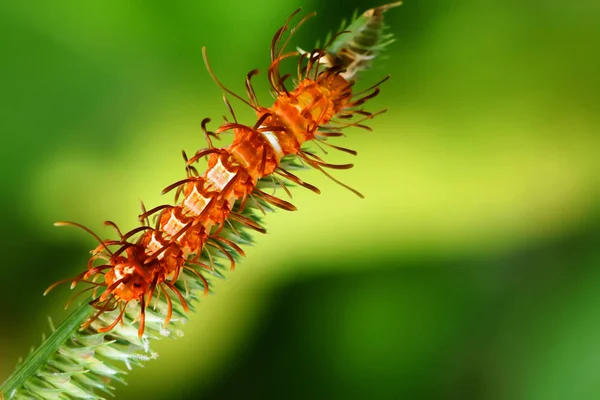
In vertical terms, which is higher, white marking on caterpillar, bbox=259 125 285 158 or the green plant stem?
white marking on caterpillar, bbox=259 125 285 158

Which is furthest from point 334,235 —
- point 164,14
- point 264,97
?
point 164,14

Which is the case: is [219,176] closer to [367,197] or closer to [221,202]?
[221,202]

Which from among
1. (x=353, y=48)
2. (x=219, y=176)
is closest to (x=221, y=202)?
(x=219, y=176)

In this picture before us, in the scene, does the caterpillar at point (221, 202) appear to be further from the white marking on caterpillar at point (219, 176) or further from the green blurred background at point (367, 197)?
the green blurred background at point (367, 197)

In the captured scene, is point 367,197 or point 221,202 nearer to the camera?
point 221,202

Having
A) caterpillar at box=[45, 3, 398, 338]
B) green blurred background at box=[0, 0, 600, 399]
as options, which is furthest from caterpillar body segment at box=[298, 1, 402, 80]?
green blurred background at box=[0, 0, 600, 399]

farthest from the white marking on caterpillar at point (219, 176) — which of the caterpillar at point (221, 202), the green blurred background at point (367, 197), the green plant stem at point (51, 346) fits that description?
the green blurred background at point (367, 197)

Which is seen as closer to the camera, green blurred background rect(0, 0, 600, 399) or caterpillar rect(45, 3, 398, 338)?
caterpillar rect(45, 3, 398, 338)

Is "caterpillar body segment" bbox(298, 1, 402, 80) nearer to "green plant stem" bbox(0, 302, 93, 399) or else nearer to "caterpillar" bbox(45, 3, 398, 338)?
"caterpillar" bbox(45, 3, 398, 338)
